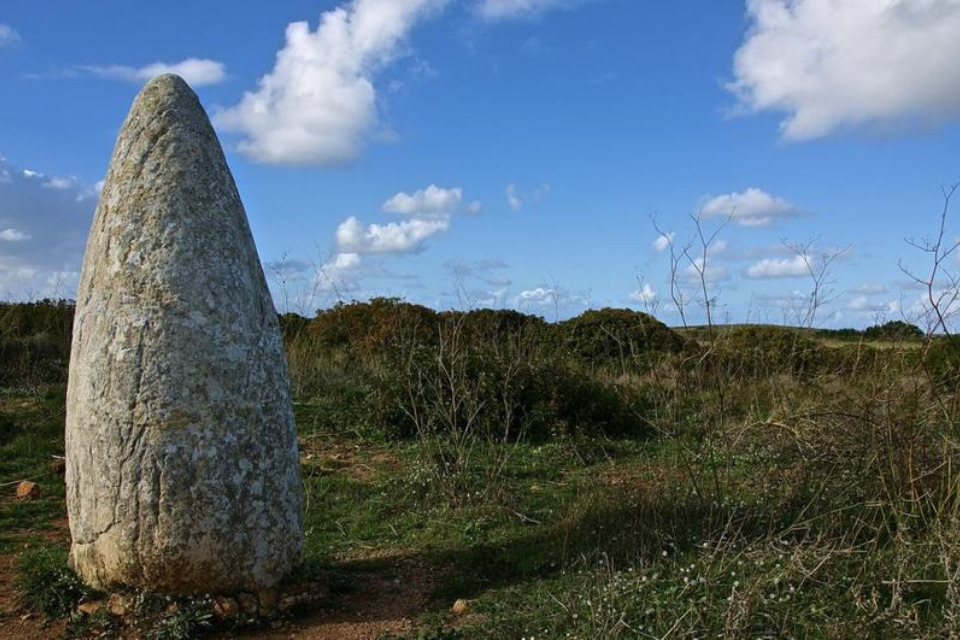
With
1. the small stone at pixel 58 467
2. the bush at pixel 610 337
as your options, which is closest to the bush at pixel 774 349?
the bush at pixel 610 337

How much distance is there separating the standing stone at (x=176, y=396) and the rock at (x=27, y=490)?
318 centimetres

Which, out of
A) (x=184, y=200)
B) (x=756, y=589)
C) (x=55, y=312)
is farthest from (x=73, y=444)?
(x=55, y=312)

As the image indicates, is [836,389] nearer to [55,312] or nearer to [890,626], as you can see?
[890,626]

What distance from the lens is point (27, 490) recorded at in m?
7.43

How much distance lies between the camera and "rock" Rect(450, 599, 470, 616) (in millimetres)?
4480

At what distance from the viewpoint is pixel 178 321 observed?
4.35 meters

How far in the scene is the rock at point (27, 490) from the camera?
7.39 metres

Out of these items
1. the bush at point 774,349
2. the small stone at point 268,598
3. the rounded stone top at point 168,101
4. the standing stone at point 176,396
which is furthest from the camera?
the bush at point 774,349

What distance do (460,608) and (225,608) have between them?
4.02ft

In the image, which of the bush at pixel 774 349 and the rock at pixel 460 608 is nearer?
the rock at pixel 460 608

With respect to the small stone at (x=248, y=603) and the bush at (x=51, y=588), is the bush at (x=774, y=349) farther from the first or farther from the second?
the bush at (x=51, y=588)

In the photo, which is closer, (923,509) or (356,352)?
(923,509)

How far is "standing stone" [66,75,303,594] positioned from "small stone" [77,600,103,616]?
93 millimetres

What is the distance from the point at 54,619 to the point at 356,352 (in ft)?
31.5
